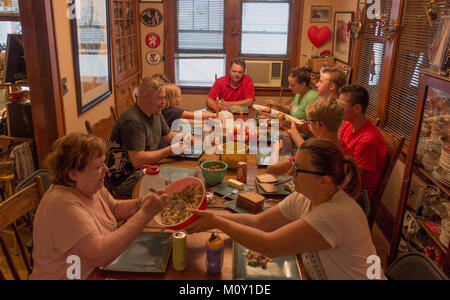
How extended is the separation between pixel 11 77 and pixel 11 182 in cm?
89

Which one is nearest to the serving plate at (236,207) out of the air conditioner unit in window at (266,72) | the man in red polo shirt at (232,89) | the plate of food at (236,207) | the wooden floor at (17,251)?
the plate of food at (236,207)

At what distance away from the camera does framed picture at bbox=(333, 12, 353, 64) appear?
14.7ft

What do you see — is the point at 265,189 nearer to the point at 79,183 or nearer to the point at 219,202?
the point at 219,202

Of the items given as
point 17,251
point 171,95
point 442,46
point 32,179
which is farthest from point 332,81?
point 17,251

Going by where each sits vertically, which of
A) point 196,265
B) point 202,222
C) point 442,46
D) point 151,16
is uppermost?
point 151,16

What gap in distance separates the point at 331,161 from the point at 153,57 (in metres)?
4.68

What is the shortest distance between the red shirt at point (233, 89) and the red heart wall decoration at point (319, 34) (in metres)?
1.35

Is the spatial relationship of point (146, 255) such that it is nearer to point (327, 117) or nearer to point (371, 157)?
point (327, 117)

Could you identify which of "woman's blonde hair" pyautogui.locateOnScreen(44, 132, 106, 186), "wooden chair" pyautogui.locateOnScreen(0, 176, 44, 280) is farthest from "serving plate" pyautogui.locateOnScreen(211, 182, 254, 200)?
"wooden chair" pyautogui.locateOnScreen(0, 176, 44, 280)

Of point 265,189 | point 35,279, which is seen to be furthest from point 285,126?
point 35,279

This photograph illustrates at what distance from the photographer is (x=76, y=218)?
1.33 metres

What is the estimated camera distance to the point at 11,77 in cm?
301

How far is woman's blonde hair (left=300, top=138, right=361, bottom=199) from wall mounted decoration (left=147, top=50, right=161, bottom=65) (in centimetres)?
457
